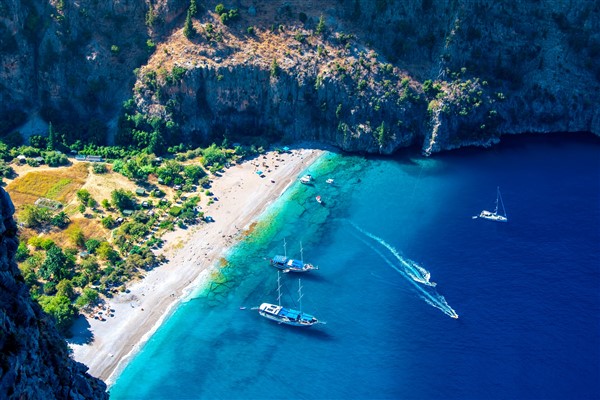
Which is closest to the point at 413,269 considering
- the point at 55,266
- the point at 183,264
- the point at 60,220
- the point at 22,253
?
the point at 183,264

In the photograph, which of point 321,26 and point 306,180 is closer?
point 306,180

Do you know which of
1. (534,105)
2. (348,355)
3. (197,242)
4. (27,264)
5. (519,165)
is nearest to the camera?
(348,355)

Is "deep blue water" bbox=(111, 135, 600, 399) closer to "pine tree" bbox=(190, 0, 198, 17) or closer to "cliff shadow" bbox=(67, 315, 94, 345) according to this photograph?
"cliff shadow" bbox=(67, 315, 94, 345)

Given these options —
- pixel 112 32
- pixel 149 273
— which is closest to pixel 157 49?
pixel 112 32

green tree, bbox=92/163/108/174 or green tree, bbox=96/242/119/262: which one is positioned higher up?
green tree, bbox=92/163/108/174

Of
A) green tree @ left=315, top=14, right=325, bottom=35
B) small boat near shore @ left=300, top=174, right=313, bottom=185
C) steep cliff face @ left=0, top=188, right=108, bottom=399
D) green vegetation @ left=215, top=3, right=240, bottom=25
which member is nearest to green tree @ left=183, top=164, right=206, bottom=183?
small boat near shore @ left=300, top=174, right=313, bottom=185

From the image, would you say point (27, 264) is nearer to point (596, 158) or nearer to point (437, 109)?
point (437, 109)

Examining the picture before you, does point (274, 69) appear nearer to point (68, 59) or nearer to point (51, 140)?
point (68, 59)
